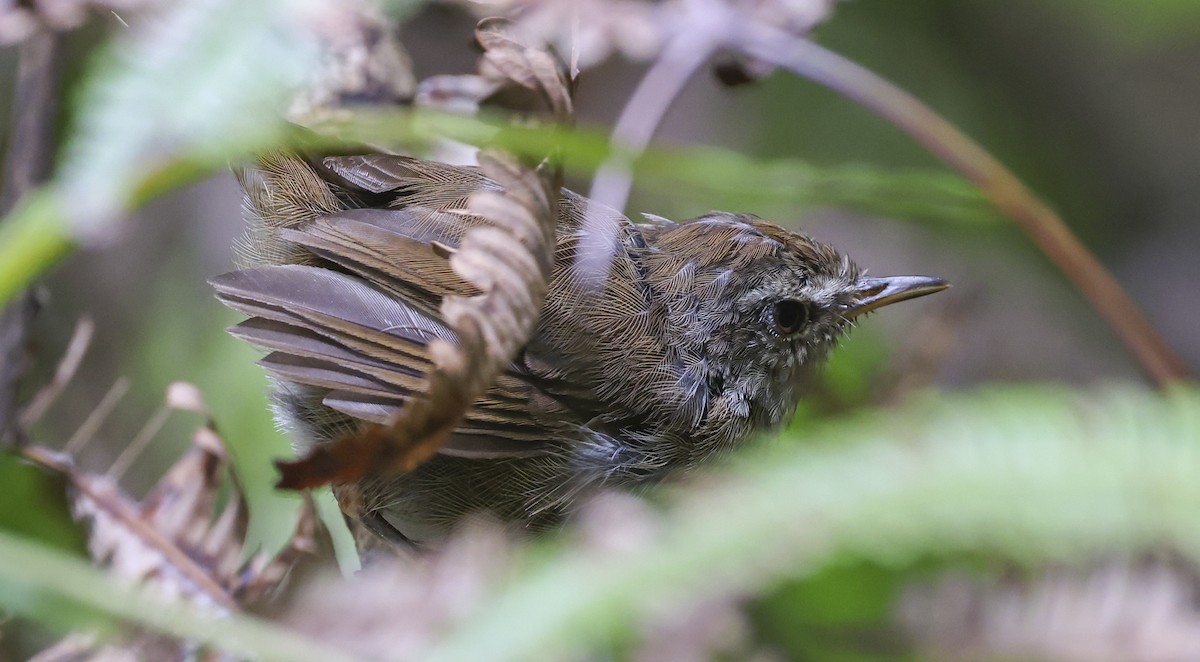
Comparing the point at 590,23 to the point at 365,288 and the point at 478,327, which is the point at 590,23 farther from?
the point at 478,327

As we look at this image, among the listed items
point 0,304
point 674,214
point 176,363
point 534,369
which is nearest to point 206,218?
point 176,363

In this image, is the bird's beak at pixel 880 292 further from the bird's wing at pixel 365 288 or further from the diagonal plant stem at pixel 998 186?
the bird's wing at pixel 365 288

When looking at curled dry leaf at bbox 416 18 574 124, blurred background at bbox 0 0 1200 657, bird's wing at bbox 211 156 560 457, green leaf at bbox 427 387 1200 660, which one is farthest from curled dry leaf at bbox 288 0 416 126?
green leaf at bbox 427 387 1200 660

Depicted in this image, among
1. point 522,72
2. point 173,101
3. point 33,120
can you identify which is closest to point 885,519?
point 522,72

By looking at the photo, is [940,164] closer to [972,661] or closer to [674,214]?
[674,214]

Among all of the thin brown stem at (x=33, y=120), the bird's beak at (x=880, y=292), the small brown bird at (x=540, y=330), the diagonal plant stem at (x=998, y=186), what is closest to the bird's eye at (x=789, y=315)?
the small brown bird at (x=540, y=330)

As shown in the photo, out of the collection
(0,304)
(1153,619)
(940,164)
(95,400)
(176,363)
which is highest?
(940,164)
